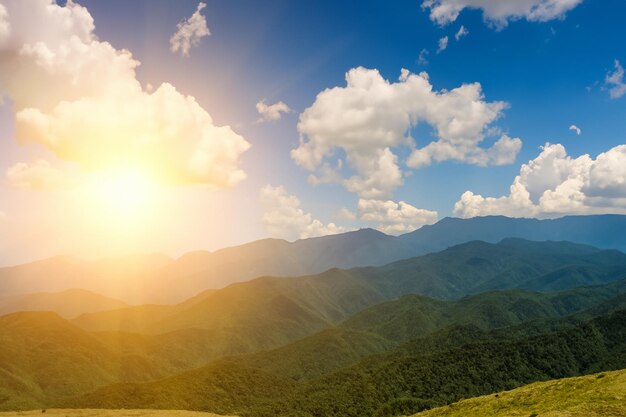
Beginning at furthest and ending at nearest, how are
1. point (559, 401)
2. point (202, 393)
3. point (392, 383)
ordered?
point (202, 393) → point (392, 383) → point (559, 401)

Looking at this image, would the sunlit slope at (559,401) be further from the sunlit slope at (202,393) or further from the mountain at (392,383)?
the sunlit slope at (202,393)

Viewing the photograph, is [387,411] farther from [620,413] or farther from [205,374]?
[620,413]

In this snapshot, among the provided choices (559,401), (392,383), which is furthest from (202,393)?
(559,401)

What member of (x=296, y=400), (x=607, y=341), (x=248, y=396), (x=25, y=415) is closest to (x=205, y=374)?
(x=248, y=396)

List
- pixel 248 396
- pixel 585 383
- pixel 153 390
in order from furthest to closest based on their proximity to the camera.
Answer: pixel 248 396
pixel 153 390
pixel 585 383

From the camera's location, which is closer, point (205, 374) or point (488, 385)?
point (488, 385)

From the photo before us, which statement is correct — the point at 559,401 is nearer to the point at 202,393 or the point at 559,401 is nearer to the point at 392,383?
the point at 392,383

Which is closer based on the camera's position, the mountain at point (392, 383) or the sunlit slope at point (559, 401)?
the sunlit slope at point (559, 401)

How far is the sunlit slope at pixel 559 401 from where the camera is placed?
140 ft

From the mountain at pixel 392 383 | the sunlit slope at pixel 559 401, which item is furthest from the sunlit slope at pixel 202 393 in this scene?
the sunlit slope at pixel 559 401

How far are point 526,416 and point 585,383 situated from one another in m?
16.1

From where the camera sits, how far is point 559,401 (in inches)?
1998

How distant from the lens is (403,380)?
160m

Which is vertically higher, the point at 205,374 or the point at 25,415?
the point at 25,415
